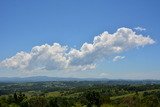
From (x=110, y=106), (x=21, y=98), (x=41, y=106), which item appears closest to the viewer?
(x=110, y=106)

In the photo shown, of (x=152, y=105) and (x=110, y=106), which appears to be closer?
(x=110, y=106)

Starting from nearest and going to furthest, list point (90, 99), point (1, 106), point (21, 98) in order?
point (1, 106) < point (90, 99) < point (21, 98)

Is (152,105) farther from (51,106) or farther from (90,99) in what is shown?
(51,106)

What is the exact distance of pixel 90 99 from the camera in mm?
96438

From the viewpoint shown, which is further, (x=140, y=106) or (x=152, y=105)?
(x=152, y=105)

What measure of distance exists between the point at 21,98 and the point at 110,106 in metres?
88.7

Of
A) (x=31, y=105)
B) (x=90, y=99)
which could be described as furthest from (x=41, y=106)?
(x=90, y=99)

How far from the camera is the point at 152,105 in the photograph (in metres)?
53.4

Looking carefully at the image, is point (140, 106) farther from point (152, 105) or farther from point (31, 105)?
point (31, 105)

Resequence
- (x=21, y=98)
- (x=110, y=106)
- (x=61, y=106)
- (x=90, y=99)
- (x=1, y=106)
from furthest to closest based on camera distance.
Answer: (x=61, y=106), (x=21, y=98), (x=90, y=99), (x=1, y=106), (x=110, y=106)

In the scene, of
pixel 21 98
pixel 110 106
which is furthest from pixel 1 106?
pixel 110 106

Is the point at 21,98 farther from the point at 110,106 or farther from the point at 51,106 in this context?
the point at 110,106

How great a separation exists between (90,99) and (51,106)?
43275 mm

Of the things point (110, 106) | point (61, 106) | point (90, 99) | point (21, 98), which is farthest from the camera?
point (61, 106)
